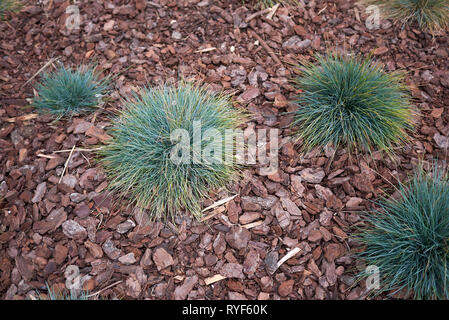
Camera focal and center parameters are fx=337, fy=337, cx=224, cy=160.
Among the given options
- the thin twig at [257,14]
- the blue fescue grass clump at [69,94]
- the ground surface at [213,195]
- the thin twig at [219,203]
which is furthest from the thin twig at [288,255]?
the thin twig at [257,14]

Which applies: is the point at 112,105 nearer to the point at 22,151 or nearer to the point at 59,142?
the point at 59,142

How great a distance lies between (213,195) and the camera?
2512 mm

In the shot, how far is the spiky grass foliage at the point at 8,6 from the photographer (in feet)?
11.9

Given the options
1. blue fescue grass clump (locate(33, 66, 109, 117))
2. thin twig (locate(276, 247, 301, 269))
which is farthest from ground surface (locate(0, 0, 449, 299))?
blue fescue grass clump (locate(33, 66, 109, 117))

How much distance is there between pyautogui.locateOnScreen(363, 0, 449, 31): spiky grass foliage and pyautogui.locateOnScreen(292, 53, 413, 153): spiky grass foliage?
3.52 ft

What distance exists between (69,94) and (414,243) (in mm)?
2838

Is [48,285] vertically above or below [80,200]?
below

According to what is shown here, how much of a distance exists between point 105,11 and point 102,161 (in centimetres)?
188

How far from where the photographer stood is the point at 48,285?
2180mm

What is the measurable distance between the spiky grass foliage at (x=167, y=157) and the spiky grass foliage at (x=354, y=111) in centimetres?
67

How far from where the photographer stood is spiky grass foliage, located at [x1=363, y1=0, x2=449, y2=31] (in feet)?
10.9

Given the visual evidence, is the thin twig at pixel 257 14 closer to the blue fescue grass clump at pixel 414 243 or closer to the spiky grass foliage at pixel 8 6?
the blue fescue grass clump at pixel 414 243

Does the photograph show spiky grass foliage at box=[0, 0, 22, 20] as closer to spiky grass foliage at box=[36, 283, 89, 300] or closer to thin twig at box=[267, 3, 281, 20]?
thin twig at box=[267, 3, 281, 20]

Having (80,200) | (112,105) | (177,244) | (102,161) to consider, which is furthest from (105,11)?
(177,244)
